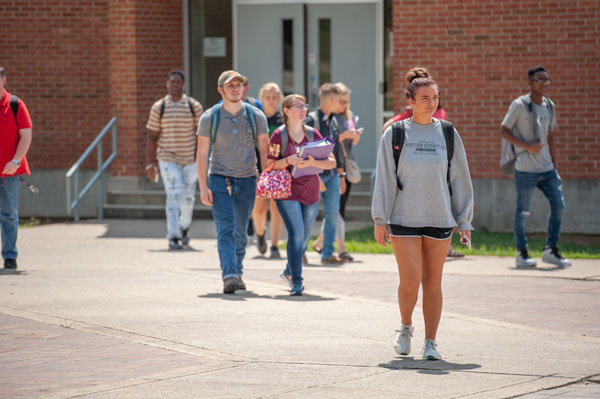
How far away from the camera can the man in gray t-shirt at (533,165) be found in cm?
1156

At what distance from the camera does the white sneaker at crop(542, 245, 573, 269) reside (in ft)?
37.9

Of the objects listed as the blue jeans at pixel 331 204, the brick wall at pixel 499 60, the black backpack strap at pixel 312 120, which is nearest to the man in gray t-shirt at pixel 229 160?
the black backpack strap at pixel 312 120

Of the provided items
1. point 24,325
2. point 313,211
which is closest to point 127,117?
point 313,211

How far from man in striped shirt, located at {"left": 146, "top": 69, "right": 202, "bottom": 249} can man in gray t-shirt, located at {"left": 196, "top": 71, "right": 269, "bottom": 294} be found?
3480 millimetres

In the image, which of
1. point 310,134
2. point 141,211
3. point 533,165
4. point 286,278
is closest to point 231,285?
point 286,278

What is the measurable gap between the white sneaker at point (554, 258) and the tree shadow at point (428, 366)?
4878mm

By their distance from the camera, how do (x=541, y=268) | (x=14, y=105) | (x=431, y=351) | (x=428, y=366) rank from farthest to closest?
(x=541, y=268) → (x=14, y=105) → (x=431, y=351) → (x=428, y=366)

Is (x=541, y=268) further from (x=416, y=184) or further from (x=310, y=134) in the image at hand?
(x=416, y=184)

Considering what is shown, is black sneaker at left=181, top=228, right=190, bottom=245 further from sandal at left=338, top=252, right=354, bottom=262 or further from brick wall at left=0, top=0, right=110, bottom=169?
brick wall at left=0, top=0, right=110, bottom=169

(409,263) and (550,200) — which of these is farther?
(550,200)

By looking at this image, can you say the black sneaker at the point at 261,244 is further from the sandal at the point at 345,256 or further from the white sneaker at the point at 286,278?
the white sneaker at the point at 286,278

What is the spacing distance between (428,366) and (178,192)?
23.3 feet

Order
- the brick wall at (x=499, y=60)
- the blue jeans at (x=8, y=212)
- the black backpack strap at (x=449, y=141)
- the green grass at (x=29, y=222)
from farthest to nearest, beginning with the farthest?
1. the green grass at (x=29, y=222)
2. the brick wall at (x=499, y=60)
3. the blue jeans at (x=8, y=212)
4. the black backpack strap at (x=449, y=141)

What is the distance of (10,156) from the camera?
11.3 metres
